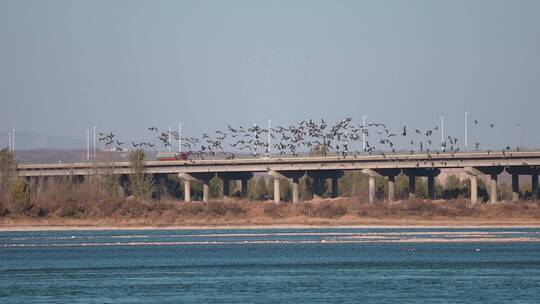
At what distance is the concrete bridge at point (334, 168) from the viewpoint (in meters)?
155

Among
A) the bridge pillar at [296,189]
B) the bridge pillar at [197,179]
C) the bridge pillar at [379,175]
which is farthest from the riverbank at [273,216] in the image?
the bridge pillar at [197,179]

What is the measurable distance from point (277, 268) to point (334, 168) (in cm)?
9060

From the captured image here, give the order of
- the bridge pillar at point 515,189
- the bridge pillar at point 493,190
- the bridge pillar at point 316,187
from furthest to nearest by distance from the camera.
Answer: the bridge pillar at point 316,187
the bridge pillar at point 515,189
the bridge pillar at point 493,190

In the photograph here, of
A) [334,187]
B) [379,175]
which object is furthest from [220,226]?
[334,187]

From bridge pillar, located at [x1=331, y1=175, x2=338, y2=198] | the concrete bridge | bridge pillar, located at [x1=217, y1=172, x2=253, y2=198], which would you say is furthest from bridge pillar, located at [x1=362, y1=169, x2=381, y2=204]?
bridge pillar, located at [x1=217, y1=172, x2=253, y2=198]

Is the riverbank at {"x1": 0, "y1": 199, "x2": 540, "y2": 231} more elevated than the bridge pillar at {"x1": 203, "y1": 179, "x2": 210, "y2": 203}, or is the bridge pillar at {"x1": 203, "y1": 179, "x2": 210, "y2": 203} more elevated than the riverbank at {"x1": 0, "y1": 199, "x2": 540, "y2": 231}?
the bridge pillar at {"x1": 203, "y1": 179, "x2": 210, "y2": 203}

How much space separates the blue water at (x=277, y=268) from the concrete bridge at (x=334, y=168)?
116 feet

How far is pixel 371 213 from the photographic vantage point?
142 metres

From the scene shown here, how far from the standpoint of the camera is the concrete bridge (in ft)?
509

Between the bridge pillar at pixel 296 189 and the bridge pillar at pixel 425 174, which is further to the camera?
the bridge pillar at pixel 296 189

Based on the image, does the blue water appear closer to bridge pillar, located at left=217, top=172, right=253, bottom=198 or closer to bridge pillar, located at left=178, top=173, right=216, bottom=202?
bridge pillar, located at left=178, top=173, right=216, bottom=202

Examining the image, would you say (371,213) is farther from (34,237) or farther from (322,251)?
(322,251)

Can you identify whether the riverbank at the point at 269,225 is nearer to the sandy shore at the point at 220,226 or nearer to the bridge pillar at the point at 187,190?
the sandy shore at the point at 220,226

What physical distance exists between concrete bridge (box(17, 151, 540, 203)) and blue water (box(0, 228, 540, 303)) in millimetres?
35443
